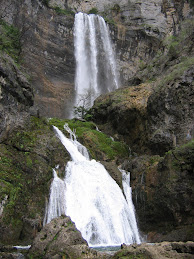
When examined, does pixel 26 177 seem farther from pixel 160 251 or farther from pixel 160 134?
pixel 160 134

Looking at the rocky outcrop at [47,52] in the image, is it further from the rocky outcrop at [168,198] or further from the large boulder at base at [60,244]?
the large boulder at base at [60,244]

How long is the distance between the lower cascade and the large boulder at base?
3.28 metres

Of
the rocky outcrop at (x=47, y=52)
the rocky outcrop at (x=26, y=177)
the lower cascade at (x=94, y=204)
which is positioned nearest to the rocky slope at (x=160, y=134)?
the lower cascade at (x=94, y=204)

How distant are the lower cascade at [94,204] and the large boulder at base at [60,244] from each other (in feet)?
10.7

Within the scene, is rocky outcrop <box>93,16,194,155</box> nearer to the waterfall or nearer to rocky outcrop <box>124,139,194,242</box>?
rocky outcrop <box>124,139,194,242</box>

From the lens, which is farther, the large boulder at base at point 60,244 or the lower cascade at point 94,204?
the lower cascade at point 94,204

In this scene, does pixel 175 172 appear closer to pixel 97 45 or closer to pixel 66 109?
pixel 66 109

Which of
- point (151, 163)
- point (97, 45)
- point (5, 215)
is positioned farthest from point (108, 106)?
point (97, 45)

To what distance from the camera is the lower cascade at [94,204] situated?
441 inches

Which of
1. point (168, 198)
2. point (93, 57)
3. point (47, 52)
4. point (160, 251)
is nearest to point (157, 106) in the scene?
point (168, 198)

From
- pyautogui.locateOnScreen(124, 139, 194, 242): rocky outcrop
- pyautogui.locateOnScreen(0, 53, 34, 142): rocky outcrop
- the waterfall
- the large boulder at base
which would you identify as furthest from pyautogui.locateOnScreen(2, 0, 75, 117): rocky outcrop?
the large boulder at base

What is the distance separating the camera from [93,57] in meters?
37.0

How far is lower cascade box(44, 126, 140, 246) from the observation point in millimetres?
11203

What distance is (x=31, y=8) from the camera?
1315 inches
